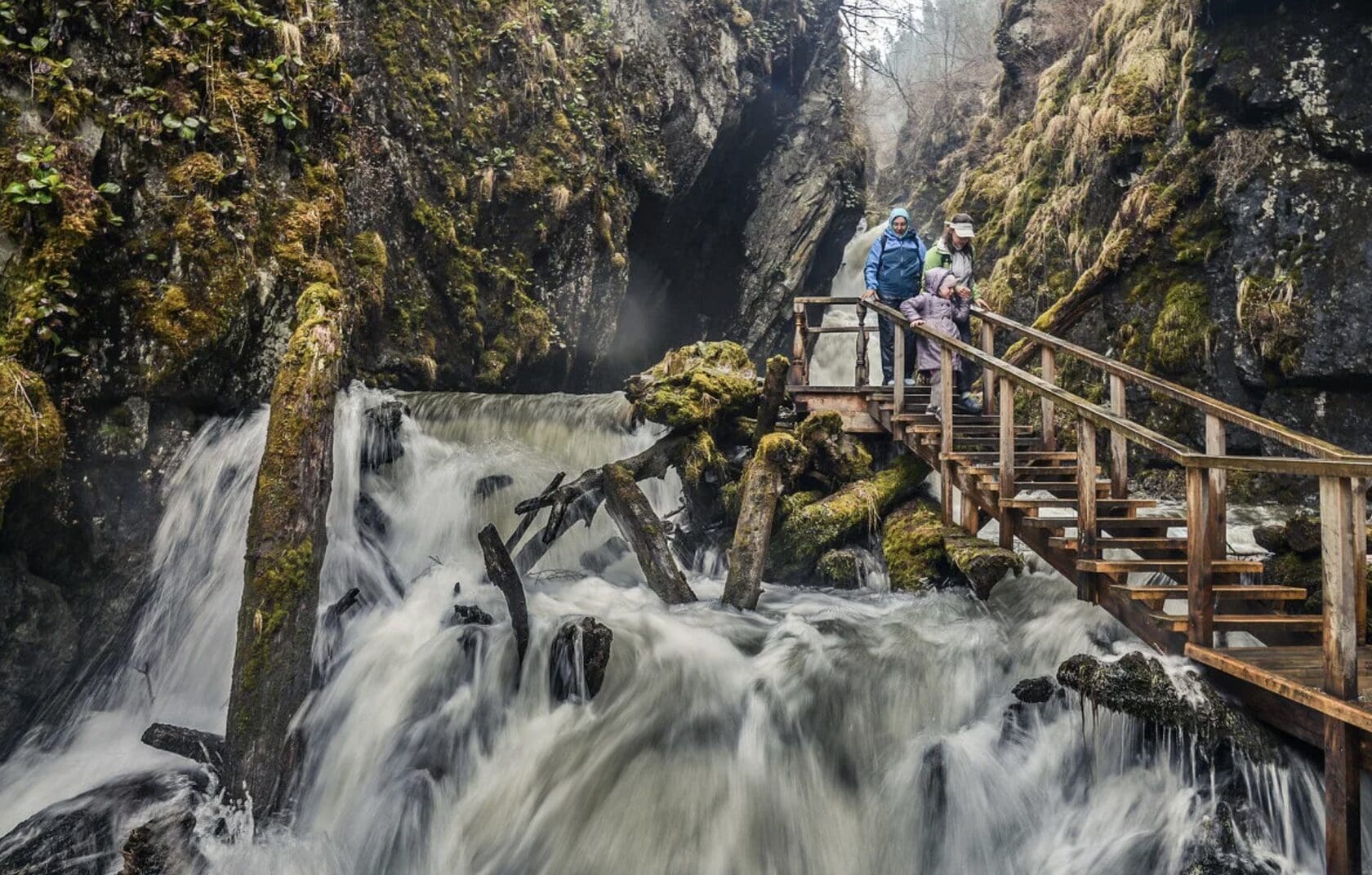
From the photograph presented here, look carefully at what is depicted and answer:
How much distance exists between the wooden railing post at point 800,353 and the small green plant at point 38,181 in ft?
26.7

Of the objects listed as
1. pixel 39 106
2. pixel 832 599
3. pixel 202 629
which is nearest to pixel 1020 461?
pixel 832 599

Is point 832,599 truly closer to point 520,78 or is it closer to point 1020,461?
point 1020,461

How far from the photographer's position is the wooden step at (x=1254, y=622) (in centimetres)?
457

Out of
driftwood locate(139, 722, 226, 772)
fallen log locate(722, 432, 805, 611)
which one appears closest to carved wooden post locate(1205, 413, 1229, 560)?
fallen log locate(722, 432, 805, 611)

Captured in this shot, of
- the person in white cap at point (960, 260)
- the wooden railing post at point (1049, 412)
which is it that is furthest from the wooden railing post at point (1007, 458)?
the person in white cap at point (960, 260)

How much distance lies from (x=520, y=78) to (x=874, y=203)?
20795mm

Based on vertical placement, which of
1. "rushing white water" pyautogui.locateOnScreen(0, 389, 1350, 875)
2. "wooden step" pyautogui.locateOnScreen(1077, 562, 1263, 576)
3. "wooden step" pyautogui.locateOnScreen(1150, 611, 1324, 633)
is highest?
"wooden step" pyautogui.locateOnScreen(1077, 562, 1263, 576)

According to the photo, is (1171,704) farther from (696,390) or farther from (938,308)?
(938,308)

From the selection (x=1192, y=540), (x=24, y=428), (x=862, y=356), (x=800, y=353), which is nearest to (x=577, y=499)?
(x=24, y=428)

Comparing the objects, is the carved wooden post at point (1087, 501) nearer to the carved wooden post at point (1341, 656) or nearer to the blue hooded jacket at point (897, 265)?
the carved wooden post at point (1341, 656)

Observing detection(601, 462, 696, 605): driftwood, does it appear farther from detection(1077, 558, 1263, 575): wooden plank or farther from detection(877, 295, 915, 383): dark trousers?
detection(877, 295, 915, 383): dark trousers

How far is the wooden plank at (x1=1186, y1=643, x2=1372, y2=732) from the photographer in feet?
11.0

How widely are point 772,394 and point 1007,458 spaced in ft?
8.87

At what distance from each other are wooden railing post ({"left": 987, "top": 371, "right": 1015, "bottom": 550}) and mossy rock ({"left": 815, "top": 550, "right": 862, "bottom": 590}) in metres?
1.60
